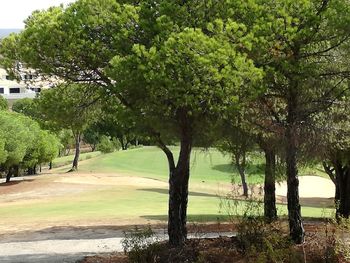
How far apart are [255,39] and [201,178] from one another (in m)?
45.6

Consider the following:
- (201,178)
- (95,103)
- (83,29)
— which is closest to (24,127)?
(201,178)

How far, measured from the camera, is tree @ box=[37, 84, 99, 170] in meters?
11.5

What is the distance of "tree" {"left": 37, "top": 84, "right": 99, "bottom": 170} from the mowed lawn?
2.78 metres

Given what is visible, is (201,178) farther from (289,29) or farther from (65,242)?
(289,29)

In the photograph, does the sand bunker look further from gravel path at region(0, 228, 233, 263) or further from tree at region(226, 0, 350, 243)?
tree at region(226, 0, 350, 243)

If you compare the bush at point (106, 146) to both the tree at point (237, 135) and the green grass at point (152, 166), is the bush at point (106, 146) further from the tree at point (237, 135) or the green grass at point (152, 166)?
the tree at point (237, 135)

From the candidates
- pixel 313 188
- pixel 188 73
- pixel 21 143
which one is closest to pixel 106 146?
pixel 313 188

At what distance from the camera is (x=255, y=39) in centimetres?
847

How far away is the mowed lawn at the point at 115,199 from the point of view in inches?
843

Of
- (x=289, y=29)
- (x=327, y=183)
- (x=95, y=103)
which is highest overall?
(x=289, y=29)

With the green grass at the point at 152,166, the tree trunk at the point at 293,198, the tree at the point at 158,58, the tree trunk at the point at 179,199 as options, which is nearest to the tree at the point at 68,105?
the tree at the point at 158,58

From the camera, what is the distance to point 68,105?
38.1 feet

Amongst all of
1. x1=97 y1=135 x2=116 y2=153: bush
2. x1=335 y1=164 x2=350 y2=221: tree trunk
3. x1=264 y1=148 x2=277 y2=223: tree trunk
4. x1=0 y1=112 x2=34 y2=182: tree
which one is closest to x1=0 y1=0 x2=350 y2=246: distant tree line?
x1=264 y1=148 x2=277 y2=223: tree trunk

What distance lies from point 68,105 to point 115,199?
20.9 metres
